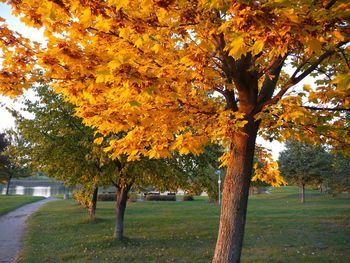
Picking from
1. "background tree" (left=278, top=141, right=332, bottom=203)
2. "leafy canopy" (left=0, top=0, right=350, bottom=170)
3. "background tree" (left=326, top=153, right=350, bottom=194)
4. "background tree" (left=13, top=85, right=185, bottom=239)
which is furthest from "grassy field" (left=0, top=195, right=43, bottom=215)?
"background tree" (left=278, top=141, right=332, bottom=203)

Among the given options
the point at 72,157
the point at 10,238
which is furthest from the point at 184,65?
the point at 10,238

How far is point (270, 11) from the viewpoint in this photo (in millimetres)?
3576

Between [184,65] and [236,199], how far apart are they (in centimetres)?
228

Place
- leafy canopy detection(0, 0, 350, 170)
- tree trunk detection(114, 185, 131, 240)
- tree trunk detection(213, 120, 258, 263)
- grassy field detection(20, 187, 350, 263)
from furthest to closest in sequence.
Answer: tree trunk detection(114, 185, 131, 240) → grassy field detection(20, 187, 350, 263) → tree trunk detection(213, 120, 258, 263) → leafy canopy detection(0, 0, 350, 170)

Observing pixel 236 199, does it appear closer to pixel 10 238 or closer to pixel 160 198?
pixel 10 238

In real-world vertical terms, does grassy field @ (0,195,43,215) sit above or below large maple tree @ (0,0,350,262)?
below

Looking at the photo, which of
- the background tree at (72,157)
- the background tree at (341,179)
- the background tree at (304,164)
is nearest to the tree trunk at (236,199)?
the background tree at (72,157)

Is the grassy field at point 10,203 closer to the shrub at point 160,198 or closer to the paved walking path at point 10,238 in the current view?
the paved walking path at point 10,238

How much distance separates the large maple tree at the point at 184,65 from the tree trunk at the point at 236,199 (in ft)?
0.05

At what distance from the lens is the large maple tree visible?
371 centimetres

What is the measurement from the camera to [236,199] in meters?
5.91

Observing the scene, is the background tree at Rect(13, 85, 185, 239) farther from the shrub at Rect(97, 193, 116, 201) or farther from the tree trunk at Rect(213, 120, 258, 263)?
the shrub at Rect(97, 193, 116, 201)

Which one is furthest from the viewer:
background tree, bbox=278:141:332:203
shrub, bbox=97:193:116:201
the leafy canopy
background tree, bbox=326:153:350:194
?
shrub, bbox=97:193:116:201

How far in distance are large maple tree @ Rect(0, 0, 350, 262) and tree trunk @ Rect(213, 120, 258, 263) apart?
0.05 ft
